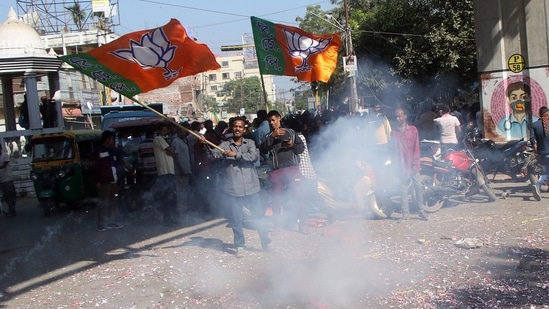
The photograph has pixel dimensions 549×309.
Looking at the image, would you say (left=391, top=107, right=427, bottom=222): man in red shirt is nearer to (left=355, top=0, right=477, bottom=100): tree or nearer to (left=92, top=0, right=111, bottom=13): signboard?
(left=355, top=0, right=477, bottom=100): tree

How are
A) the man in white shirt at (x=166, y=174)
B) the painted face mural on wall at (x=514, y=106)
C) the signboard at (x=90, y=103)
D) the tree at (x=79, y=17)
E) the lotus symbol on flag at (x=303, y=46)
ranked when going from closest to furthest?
the man in white shirt at (x=166, y=174) < the lotus symbol on flag at (x=303, y=46) < the painted face mural on wall at (x=514, y=106) < the signboard at (x=90, y=103) < the tree at (x=79, y=17)

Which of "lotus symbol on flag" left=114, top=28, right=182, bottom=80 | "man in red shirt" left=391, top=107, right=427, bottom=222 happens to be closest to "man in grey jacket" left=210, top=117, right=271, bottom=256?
"lotus symbol on flag" left=114, top=28, right=182, bottom=80

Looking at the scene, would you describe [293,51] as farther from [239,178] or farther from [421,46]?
[421,46]

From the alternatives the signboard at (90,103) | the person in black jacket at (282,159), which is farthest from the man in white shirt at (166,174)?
the signboard at (90,103)

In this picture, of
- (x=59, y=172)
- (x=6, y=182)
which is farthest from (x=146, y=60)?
(x=6, y=182)

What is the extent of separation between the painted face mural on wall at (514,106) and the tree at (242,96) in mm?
72596

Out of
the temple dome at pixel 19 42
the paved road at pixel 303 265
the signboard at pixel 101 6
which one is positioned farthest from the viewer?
the signboard at pixel 101 6

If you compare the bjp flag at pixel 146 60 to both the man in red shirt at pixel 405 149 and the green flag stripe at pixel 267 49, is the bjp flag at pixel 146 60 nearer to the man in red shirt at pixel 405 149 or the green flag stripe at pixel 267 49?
the green flag stripe at pixel 267 49

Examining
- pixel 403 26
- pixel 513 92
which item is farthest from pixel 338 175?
pixel 403 26

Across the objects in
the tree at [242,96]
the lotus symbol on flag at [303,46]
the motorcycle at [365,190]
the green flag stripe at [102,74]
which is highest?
the tree at [242,96]

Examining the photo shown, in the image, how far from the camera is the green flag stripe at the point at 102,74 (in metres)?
6.85

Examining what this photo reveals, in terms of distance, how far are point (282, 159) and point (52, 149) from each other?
6552 millimetres

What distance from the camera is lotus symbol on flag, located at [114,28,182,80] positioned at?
282 inches

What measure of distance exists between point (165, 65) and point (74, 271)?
276 centimetres
